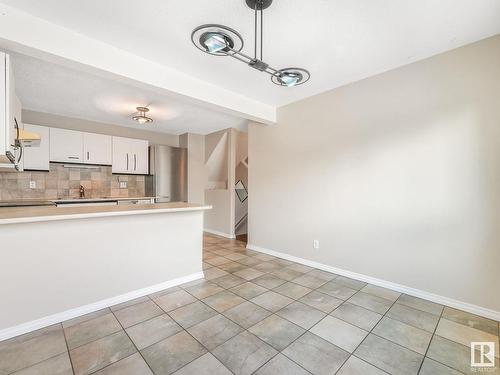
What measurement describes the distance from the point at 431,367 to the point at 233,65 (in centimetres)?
305

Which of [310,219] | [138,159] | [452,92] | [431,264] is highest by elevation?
[452,92]

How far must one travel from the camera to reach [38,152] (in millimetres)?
3852

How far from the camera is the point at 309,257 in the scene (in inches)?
138

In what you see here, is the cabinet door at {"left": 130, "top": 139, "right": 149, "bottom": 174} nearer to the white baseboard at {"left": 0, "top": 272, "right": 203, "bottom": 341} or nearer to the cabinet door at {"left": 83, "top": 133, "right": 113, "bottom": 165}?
the cabinet door at {"left": 83, "top": 133, "right": 113, "bottom": 165}

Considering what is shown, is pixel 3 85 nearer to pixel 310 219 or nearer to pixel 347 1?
pixel 347 1

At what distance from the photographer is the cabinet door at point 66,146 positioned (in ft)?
13.1

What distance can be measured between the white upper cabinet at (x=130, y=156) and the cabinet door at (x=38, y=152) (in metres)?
1.02

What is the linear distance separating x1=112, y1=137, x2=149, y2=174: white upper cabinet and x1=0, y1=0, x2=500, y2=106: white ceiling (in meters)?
2.85

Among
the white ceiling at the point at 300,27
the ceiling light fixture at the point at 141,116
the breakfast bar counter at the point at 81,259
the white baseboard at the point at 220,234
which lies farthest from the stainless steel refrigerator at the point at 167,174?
the white ceiling at the point at 300,27

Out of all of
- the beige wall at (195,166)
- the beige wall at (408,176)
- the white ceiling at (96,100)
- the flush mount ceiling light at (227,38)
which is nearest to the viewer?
the flush mount ceiling light at (227,38)

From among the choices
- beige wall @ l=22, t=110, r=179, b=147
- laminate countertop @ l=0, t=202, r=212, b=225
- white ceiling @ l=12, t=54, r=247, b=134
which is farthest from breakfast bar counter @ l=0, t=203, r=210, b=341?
beige wall @ l=22, t=110, r=179, b=147

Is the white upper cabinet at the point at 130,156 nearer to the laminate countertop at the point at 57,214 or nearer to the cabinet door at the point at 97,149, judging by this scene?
the cabinet door at the point at 97,149

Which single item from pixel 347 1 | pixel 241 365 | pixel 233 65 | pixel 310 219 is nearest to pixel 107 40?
pixel 233 65
